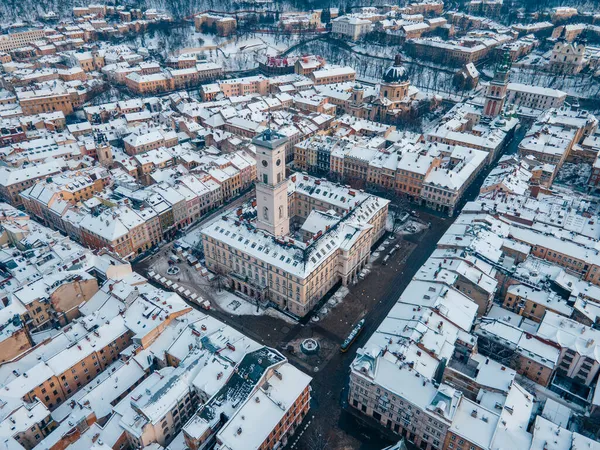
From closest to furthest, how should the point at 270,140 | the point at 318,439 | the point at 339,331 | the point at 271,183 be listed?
1. the point at 318,439
2. the point at 339,331
3. the point at 270,140
4. the point at 271,183

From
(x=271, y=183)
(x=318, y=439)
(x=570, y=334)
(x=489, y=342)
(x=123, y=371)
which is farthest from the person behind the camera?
(x=271, y=183)

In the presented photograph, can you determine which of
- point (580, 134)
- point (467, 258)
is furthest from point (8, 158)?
point (580, 134)

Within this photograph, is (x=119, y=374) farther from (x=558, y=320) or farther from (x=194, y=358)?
(x=558, y=320)

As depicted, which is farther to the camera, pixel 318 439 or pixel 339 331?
pixel 339 331

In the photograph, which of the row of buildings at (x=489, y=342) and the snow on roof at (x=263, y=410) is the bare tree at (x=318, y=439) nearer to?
the row of buildings at (x=489, y=342)

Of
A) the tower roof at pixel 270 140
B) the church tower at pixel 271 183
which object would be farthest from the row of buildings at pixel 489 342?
the tower roof at pixel 270 140

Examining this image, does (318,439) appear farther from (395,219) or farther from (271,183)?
(395,219)

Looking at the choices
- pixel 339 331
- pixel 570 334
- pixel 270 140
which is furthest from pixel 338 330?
pixel 270 140

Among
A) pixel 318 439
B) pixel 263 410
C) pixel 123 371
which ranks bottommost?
pixel 318 439
